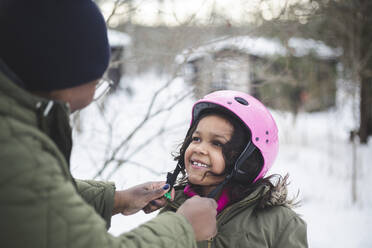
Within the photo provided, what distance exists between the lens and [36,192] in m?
0.83

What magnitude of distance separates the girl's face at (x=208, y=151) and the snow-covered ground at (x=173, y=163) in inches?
29.7

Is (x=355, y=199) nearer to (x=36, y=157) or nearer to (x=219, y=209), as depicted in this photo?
(x=219, y=209)

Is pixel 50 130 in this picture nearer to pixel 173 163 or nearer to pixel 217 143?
pixel 217 143

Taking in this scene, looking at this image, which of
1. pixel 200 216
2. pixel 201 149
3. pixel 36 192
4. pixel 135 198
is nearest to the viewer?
pixel 36 192

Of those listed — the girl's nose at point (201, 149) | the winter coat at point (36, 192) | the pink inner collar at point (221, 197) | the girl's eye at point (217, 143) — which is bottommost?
the pink inner collar at point (221, 197)

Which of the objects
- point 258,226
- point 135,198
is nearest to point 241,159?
point 258,226

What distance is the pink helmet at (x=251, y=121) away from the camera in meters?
1.95

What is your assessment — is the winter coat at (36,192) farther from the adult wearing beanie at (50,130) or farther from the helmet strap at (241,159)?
the helmet strap at (241,159)

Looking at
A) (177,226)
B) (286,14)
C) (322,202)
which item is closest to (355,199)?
(322,202)

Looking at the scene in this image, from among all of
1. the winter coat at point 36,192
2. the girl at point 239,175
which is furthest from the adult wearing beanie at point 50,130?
the girl at point 239,175

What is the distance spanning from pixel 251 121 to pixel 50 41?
4.25ft

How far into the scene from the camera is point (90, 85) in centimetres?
113

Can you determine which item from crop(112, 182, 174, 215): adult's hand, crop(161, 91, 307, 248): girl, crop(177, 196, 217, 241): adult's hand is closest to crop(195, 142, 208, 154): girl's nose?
crop(161, 91, 307, 248): girl

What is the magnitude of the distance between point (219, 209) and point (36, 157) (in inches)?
51.0
